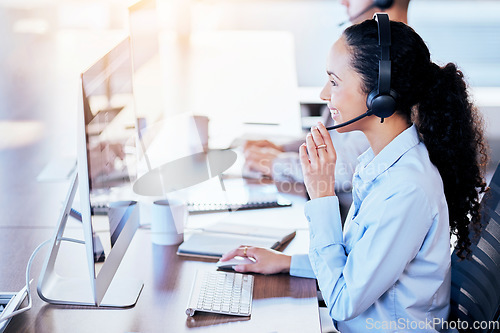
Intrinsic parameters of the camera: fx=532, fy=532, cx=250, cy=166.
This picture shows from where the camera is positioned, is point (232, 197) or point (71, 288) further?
point (232, 197)

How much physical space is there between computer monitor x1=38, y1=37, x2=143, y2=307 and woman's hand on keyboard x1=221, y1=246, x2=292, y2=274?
0.71 feet

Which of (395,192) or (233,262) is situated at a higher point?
(395,192)

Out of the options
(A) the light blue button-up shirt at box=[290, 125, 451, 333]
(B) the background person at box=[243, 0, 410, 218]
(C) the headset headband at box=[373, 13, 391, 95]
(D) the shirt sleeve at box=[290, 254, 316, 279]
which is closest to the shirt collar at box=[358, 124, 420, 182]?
(A) the light blue button-up shirt at box=[290, 125, 451, 333]

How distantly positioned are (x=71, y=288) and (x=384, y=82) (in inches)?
28.2

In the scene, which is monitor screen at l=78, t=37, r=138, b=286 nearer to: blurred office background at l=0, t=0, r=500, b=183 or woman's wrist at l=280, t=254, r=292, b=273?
woman's wrist at l=280, t=254, r=292, b=273

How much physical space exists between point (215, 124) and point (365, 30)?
109 centimetres

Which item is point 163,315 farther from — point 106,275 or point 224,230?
point 224,230

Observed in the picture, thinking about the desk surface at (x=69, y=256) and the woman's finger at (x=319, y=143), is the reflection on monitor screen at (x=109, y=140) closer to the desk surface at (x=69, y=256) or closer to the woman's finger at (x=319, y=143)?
the desk surface at (x=69, y=256)

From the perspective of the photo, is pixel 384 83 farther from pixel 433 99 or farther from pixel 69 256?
pixel 69 256

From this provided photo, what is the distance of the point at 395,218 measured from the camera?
36.4 inches

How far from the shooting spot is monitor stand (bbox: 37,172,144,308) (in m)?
0.99

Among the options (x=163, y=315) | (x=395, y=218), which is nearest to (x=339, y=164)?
(x=395, y=218)

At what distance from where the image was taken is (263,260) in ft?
3.77

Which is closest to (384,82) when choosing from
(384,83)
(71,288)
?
(384,83)
